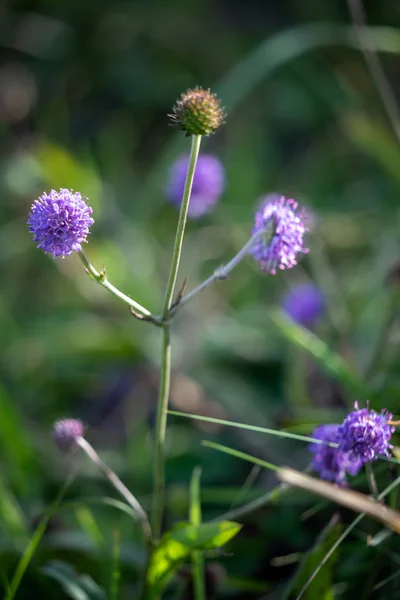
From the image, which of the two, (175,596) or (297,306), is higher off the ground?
(297,306)

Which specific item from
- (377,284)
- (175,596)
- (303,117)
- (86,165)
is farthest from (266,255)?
(303,117)

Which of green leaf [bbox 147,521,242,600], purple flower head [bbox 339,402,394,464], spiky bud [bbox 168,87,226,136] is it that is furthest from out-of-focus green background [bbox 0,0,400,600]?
spiky bud [bbox 168,87,226,136]

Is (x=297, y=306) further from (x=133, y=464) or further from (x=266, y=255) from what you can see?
(x=266, y=255)

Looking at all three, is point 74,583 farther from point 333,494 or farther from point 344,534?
point 333,494

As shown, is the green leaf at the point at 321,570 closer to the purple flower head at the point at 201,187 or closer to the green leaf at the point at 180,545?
the green leaf at the point at 180,545

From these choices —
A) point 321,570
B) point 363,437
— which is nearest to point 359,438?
point 363,437

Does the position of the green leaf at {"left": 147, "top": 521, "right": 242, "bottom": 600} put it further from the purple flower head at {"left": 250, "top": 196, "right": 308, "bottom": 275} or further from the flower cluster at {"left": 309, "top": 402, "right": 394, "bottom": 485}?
the purple flower head at {"left": 250, "top": 196, "right": 308, "bottom": 275}
